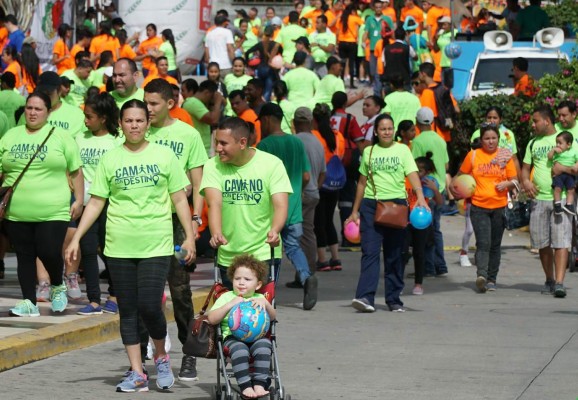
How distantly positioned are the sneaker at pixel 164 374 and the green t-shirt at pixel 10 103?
21.2 feet

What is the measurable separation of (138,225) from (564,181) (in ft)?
21.6

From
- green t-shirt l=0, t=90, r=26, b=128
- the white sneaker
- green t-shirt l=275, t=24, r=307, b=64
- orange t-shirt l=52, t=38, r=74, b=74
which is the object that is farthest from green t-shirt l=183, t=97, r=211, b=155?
green t-shirt l=275, t=24, r=307, b=64

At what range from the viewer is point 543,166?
14695 millimetres

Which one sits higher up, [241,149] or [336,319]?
[241,149]

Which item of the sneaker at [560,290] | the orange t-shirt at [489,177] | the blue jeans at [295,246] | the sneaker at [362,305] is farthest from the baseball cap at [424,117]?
the sneaker at [362,305]

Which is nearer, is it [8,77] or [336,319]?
[336,319]

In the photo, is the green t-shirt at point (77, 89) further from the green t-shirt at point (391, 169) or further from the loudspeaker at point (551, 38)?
the loudspeaker at point (551, 38)

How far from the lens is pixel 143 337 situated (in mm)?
9492

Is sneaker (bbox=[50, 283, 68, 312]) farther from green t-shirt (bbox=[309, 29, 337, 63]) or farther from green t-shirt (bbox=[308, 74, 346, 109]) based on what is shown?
green t-shirt (bbox=[309, 29, 337, 63])

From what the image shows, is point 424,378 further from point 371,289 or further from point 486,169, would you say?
point 486,169

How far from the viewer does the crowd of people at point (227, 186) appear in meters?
8.99

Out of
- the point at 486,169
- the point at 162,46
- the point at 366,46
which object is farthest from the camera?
the point at 366,46

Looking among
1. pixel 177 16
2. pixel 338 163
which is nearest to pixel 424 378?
pixel 338 163

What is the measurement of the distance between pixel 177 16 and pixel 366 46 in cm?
466
